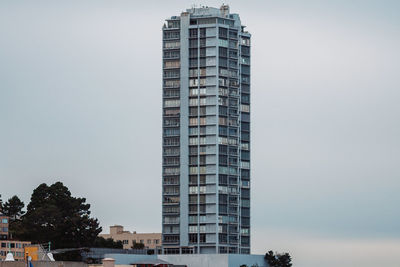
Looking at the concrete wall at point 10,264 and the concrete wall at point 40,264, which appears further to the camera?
the concrete wall at point 40,264

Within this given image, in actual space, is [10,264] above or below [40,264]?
below

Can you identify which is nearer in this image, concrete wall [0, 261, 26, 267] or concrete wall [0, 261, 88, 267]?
concrete wall [0, 261, 26, 267]

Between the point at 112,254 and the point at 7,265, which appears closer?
the point at 7,265

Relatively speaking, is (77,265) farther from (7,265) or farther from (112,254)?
(112,254)

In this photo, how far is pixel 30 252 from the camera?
17375 centimetres

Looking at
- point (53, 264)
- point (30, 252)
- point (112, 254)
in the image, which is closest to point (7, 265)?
point (53, 264)

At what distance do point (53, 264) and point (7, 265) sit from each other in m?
13.8

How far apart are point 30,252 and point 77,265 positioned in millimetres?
20602

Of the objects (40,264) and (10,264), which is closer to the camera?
(10,264)

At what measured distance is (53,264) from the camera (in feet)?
471

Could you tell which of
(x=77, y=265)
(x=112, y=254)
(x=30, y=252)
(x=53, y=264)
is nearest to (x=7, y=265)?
(x=53, y=264)

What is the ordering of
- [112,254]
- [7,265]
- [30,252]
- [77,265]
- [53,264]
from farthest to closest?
[112,254], [30,252], [77,265], [53,264], [7,265]

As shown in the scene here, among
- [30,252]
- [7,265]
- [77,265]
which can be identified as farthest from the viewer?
[30,252]

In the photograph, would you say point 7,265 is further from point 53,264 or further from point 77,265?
point 77,265
